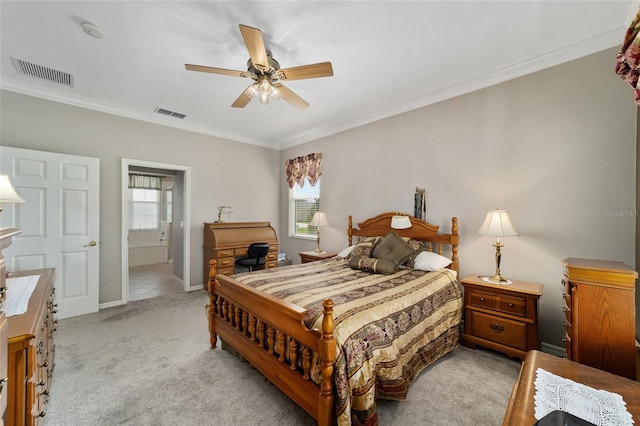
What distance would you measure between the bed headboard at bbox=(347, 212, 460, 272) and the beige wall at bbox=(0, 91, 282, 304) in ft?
7.73

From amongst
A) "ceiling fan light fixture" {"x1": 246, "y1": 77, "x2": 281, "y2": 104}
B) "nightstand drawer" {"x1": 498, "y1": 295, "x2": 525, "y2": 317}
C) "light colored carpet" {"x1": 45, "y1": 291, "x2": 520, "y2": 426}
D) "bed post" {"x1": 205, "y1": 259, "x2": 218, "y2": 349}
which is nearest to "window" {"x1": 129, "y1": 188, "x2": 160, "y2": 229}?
"light colored carpet" {"x1": 45, "y1": 291, "x2": 520, "y2": 426}

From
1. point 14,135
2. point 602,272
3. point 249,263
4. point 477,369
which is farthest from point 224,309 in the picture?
point 14,135

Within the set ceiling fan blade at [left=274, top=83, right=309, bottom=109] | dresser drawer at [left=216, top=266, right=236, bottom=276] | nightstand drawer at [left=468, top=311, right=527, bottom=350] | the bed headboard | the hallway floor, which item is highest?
ceiling fan blade at [left=274, top=83, right=309, bottom=109]

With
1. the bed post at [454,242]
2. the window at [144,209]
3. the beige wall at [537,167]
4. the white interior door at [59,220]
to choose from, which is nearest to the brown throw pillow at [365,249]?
the beige wall at [537,167]

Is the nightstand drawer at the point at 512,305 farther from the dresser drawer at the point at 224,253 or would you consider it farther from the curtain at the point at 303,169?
the dresser drawer at the point at 224,253

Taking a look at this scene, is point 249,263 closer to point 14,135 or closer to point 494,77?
point 14,135

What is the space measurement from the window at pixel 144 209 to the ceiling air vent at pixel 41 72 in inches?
172

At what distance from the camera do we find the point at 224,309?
2486 millimetres

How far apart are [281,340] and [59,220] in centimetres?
343

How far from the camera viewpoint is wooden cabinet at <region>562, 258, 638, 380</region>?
134cm

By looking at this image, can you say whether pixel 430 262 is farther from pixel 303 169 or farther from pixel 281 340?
pixel 303 169

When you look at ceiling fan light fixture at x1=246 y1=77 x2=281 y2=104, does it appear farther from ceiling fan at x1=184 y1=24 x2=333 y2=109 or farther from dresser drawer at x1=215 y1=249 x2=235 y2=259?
dresser drawer at x1=215 y1=249 x2=235 y2=259

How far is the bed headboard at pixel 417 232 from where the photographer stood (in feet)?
9.86

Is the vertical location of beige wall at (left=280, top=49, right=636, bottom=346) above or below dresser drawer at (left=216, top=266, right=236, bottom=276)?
above
